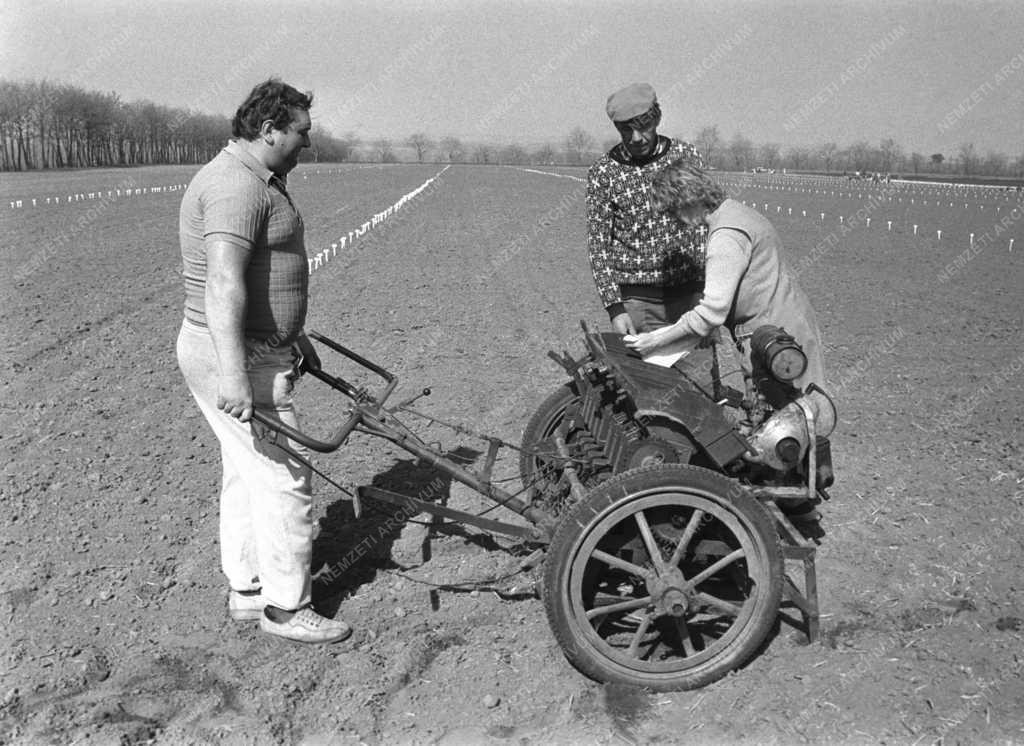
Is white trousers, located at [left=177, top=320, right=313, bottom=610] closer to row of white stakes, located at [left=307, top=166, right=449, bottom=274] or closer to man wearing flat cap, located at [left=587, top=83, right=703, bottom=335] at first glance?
man wearing flat cap, located at [left=587, top=83, right=703, bottom=335]

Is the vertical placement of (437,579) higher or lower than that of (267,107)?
lower

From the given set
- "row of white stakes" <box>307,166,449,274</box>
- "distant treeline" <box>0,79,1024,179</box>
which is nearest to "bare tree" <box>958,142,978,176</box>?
"distant treeline" <box>0,79,1024,179</box>

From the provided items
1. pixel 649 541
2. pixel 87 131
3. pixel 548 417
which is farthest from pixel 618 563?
A: pixel 87 131

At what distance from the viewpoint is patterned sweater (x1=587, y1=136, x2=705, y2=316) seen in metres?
4.70

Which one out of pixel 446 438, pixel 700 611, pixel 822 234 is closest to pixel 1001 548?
pixel 700 611

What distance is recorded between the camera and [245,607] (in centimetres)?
406

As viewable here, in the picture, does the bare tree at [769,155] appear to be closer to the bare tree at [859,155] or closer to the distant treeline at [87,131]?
the bare tree at [859,155]

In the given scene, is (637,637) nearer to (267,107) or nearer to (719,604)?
(719,604)

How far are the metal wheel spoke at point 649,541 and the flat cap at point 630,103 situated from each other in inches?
83.8

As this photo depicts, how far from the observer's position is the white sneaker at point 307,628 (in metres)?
3.85

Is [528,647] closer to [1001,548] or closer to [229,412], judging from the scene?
[229,412]

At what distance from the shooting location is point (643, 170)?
185 inches

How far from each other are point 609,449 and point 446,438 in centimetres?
286

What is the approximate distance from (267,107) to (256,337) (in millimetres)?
919
